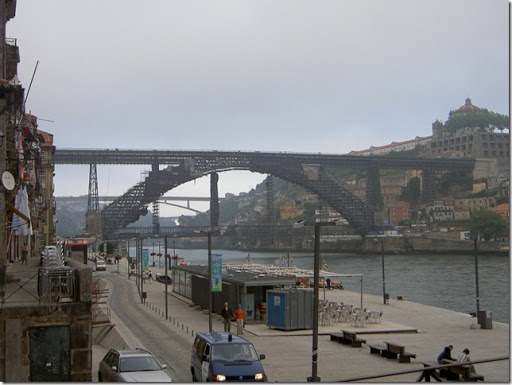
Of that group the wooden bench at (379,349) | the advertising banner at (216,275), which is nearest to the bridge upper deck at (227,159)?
the advertising banner at (216,275)

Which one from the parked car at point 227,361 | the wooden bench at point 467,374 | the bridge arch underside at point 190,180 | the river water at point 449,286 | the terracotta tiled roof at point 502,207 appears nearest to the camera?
the parked car at point 227,361

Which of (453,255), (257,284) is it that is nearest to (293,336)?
(257,284)

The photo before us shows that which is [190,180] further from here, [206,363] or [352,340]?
[206,363]

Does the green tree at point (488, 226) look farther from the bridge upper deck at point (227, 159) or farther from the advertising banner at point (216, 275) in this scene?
the advertising banner at point (216, 275)

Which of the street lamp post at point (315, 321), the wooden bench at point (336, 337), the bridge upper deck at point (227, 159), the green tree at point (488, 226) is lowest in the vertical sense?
the wooden bench at point (336, 337)

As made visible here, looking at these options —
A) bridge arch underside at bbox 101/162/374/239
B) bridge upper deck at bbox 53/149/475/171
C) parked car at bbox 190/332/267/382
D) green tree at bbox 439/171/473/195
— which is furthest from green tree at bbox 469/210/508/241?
parked car at bbox 190/332/267/382

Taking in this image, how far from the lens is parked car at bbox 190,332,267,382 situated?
15.4 metres

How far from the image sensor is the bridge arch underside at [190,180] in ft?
450

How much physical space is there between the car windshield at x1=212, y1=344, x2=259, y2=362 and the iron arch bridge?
120m

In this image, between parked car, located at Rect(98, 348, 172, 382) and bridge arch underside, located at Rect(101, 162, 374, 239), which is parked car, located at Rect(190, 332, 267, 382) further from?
bridge arch underside, located at Rect(101, 162, 374, 239)

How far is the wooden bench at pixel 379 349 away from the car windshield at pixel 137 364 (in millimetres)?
8611

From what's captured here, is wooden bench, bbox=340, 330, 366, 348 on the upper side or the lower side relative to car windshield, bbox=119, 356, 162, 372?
lower

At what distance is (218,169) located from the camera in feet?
491

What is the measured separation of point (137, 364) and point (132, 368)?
170 mm
